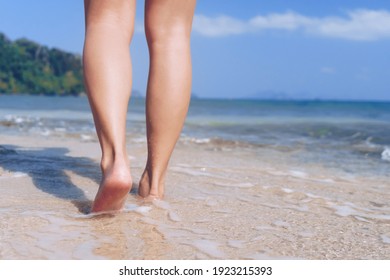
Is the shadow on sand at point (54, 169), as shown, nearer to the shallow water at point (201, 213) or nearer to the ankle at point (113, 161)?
the shallow water at point (201, 213)

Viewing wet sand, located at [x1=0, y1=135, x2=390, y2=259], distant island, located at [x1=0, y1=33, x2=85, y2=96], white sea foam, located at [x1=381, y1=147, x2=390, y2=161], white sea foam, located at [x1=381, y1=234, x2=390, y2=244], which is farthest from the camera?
distant island, located at [x1=0, y1=33, x2=85, y2=96]

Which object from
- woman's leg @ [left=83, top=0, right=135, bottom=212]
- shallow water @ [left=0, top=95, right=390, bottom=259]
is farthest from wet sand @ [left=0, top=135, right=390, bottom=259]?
woman's leg @ [left=83, top=0, right=135, bottom=212]

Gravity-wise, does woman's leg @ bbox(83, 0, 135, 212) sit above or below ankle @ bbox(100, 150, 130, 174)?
above

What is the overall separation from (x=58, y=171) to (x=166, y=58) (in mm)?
831

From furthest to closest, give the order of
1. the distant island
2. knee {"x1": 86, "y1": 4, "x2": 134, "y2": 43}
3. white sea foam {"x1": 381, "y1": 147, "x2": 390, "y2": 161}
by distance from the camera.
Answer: the distant island
white sea foam {"x1": 381, "y1": 147, "x2": 390, "y2": 161}
knee {"x1": 86, "y1": 4, "x2": 134, "y2": 43}

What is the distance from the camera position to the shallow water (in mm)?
1304

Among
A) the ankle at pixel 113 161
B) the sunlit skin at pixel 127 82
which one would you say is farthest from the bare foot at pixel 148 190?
the ankle at pixel 113 161

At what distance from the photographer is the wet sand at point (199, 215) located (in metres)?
1.30

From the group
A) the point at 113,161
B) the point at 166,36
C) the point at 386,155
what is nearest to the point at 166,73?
the point at 166,36

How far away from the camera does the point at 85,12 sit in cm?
167

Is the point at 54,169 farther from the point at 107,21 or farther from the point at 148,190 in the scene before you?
the point at 107,21

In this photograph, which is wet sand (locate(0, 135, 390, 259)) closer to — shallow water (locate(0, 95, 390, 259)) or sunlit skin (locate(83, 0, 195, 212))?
shallow water (locate(0, 95, 390, 259))

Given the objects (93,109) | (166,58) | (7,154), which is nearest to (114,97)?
(93,109)
